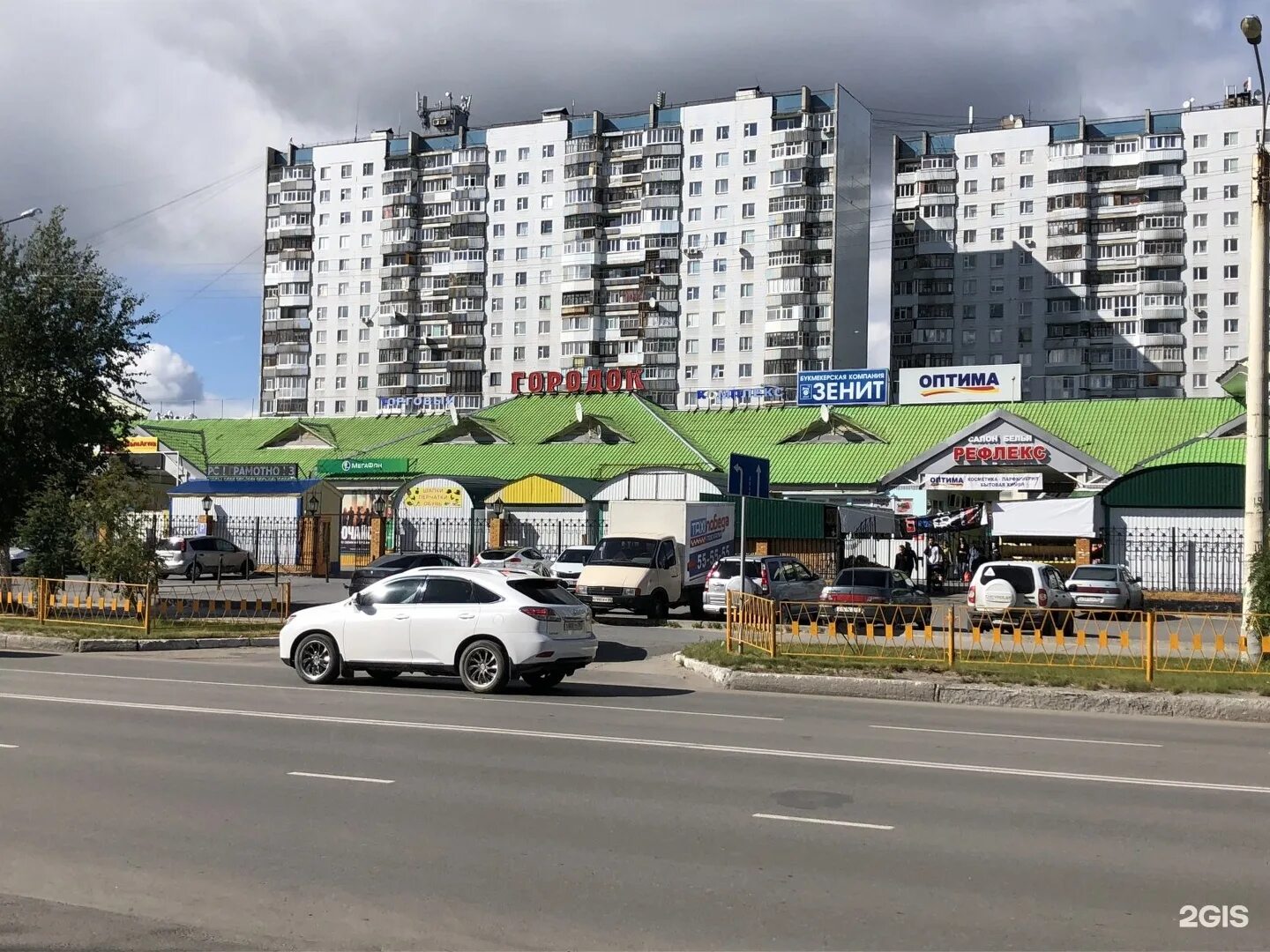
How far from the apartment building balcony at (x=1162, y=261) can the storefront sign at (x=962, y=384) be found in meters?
51.0

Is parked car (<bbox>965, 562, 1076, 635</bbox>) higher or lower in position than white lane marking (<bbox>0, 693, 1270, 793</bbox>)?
higher

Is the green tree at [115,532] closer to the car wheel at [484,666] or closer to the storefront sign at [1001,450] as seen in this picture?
the car wheel at [484,666]

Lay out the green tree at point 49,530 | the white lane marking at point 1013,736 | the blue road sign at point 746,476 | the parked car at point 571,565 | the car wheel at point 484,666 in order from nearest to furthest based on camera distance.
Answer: the white lane marking at point 1013,736 → the car wheel at point 484,666 → the blue road sign at point 746,476 → the green tree at point 49,530 → the parked car at point 571,565

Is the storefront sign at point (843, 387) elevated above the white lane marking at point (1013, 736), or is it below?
above

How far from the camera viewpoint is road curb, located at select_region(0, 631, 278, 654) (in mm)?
22188

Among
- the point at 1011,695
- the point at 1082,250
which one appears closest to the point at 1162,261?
the point at 1082,250

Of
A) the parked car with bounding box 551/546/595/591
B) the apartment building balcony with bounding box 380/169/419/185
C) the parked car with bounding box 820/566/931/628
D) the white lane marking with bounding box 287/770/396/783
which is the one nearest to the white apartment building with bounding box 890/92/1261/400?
the apartment building balcony with bounding box 380/169/419/185

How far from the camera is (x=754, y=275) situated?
105500 millimetres

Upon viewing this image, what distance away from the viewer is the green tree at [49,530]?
27562mm

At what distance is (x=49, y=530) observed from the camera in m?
27.9

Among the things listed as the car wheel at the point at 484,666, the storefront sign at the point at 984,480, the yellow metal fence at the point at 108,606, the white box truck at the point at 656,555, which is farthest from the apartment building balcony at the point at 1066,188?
the car wheel at the point at 484,666

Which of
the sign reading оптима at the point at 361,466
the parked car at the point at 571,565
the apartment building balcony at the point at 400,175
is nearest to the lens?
the parked car at the point at 571,565

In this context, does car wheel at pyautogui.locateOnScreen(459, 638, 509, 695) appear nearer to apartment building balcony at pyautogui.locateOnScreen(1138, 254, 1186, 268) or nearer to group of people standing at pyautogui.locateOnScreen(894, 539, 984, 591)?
group of people standing at pyautogui.locateOnScreen(894, 539, 984, 591)

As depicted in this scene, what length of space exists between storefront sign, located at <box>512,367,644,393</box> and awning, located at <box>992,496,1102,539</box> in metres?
30.5
